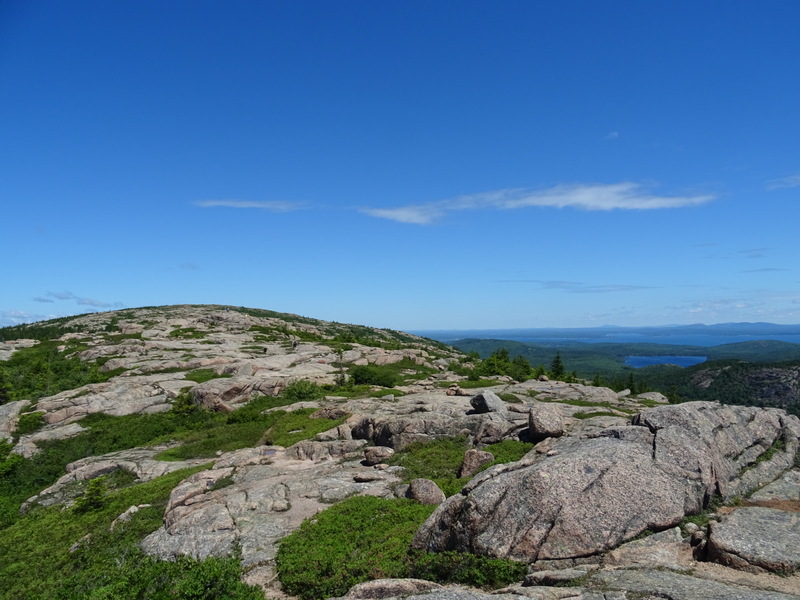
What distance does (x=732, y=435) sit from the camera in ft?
62.2

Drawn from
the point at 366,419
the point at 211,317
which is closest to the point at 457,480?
the point at 366,419

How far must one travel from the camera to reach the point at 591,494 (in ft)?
44.3

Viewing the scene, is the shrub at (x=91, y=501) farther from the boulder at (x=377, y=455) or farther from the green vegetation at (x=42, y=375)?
the green vegetation at (x=42, y=375)

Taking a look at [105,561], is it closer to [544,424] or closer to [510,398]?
[544,424]

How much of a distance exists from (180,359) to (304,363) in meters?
17.1

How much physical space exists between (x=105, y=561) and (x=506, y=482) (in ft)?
52.0

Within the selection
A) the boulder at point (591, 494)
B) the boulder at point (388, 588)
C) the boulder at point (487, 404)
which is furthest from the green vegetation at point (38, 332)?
the boulder at point (591, 494)

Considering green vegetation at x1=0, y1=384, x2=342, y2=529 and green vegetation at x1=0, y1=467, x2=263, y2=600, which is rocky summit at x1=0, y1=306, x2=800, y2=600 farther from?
green vegetation at x1=0, y1=467, x2=263, y2=600

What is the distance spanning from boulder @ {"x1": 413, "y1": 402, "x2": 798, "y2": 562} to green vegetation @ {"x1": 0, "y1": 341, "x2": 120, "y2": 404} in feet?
169

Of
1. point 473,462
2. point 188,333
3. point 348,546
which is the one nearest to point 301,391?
point 473,462

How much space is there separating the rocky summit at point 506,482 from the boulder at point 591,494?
45 millimetres

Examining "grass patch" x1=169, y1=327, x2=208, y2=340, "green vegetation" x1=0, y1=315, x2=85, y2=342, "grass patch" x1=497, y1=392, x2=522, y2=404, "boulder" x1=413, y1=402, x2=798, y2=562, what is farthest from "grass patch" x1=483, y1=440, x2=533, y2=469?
"green vegetation" x1=0, y1=315, x2=85, y2=342

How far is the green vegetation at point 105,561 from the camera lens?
12672 mm

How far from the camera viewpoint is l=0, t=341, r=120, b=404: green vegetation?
47987 mm
